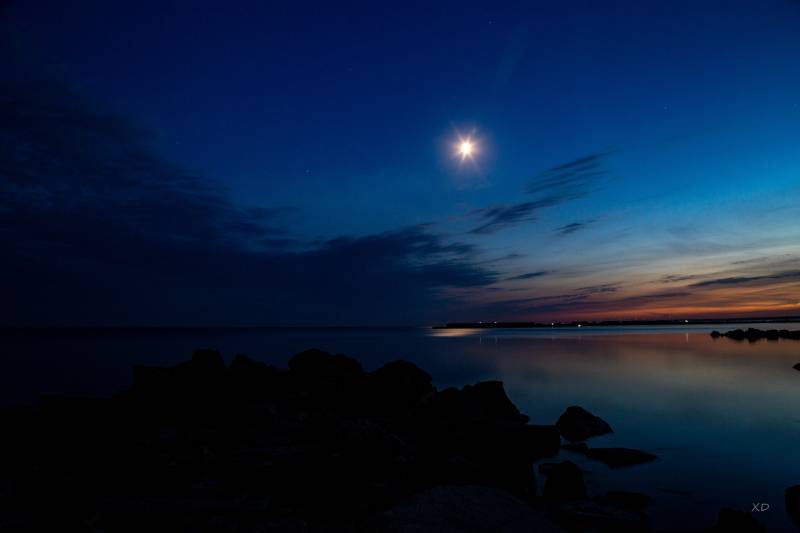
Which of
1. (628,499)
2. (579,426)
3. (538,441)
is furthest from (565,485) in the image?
(579,426)

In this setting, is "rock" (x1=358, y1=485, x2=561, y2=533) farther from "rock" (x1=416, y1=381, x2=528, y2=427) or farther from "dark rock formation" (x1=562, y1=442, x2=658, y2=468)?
"dark rock formation" (x1=562, y1=442, x2=658, y2=468)

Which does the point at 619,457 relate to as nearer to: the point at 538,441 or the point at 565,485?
the point at 538,441

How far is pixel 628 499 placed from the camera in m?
11.0

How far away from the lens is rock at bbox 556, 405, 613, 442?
58.0ft

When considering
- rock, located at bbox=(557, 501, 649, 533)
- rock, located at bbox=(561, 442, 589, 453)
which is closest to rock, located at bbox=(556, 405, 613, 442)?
rock, located at bbox=(561, 442, 589, 453)

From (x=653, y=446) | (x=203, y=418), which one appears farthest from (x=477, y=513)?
(x=653, y=446)

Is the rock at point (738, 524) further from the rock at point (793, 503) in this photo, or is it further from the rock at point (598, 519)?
the rock at point (793, 503)

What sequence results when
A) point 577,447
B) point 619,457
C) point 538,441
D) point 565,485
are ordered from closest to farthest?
point 565,485, point 619,457, point 538,441, point 577,447

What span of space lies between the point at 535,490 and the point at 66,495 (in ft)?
36.3

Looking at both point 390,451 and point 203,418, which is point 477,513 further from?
point 203,418

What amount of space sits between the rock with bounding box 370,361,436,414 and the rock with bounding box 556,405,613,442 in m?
5.71

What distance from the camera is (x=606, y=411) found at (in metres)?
24.4

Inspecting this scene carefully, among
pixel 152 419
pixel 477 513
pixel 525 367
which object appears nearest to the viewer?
pixel 477 513

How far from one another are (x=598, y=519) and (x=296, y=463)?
6.93 metres
